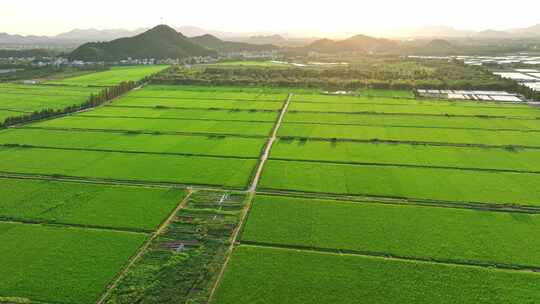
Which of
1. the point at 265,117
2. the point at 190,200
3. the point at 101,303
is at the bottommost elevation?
the point at 101,303

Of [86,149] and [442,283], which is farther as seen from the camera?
[86,149]

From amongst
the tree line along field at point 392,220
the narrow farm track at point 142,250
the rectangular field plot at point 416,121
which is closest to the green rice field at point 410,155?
the tree line along field at point 392,220

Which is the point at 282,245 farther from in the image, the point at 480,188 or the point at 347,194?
the point at 480,188

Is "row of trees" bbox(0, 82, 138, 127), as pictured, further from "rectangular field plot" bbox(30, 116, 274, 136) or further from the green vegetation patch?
the green vegetation patch

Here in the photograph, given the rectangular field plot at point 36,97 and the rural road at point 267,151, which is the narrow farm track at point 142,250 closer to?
the rural road at point 267,151

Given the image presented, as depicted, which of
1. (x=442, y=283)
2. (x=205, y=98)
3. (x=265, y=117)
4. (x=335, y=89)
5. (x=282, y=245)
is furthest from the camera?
(x=335, y=89)

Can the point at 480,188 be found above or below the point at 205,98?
below

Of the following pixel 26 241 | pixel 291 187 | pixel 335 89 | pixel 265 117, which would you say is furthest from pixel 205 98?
pixel 26 241
